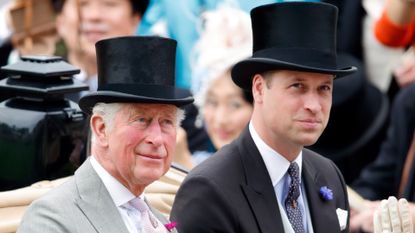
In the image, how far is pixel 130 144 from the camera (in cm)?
489

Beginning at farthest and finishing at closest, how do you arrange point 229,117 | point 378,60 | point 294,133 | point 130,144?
point 378,60, point 229,117, point 294,133, point 130,144

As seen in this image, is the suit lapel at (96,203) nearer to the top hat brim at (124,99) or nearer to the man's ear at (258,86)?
the top hat brim at (124,99)

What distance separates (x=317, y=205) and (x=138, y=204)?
1241 mm

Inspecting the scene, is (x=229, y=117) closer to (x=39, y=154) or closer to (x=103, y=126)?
(x=39, y=154)

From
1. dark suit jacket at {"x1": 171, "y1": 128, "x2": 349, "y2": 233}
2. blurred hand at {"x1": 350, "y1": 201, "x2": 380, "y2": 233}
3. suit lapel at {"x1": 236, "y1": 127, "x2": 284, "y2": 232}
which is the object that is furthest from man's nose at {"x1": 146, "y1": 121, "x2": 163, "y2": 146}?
blurred hand at {"x1": 350, "y1": 201, "x2": 380, "y2": 233}

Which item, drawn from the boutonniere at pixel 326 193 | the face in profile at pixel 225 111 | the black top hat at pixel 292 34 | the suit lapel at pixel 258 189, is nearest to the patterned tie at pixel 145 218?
the suit lapel at pixel 258 189

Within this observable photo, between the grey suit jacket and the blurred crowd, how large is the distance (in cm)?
305

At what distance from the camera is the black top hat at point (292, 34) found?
5832 mm

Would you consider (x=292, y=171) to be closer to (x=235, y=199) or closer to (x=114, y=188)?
(x=235, y=199)

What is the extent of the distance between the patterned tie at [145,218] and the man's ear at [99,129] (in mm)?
256

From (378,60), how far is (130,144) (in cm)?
474

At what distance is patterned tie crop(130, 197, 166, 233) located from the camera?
4.95 m

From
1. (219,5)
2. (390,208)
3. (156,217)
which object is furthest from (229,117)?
(156,217)

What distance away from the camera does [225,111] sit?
8711 mm
